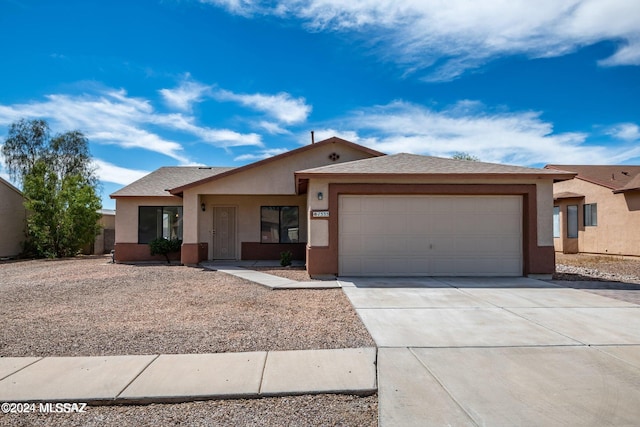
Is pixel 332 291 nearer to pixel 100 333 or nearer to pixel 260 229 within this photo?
pixel 100 333

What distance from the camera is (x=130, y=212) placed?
58.4 ft

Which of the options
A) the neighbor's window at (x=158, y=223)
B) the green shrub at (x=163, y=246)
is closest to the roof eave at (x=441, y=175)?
the green shrub at (x=163, y=246)

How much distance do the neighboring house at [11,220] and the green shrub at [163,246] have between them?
9.66 meters

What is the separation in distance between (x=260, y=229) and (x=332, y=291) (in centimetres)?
849

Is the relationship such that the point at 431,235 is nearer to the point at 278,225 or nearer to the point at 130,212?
the point at 278,225

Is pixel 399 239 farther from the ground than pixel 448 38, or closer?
closer

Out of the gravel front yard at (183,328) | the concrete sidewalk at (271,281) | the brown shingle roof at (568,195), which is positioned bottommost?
the gravel front yard at (183,328)

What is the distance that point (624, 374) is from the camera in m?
4.41

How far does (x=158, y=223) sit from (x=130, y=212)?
4.25ft

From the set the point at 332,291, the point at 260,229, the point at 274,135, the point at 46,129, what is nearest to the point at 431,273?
the point at 332,291

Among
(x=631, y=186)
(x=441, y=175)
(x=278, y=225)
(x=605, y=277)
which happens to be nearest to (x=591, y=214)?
(x=631, y=186)

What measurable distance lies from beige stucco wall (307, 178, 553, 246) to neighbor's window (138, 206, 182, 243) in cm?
863

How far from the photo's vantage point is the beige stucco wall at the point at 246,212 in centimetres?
1745

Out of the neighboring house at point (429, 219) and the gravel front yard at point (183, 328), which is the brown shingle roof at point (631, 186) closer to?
the neighboring house at point (429, 219)
